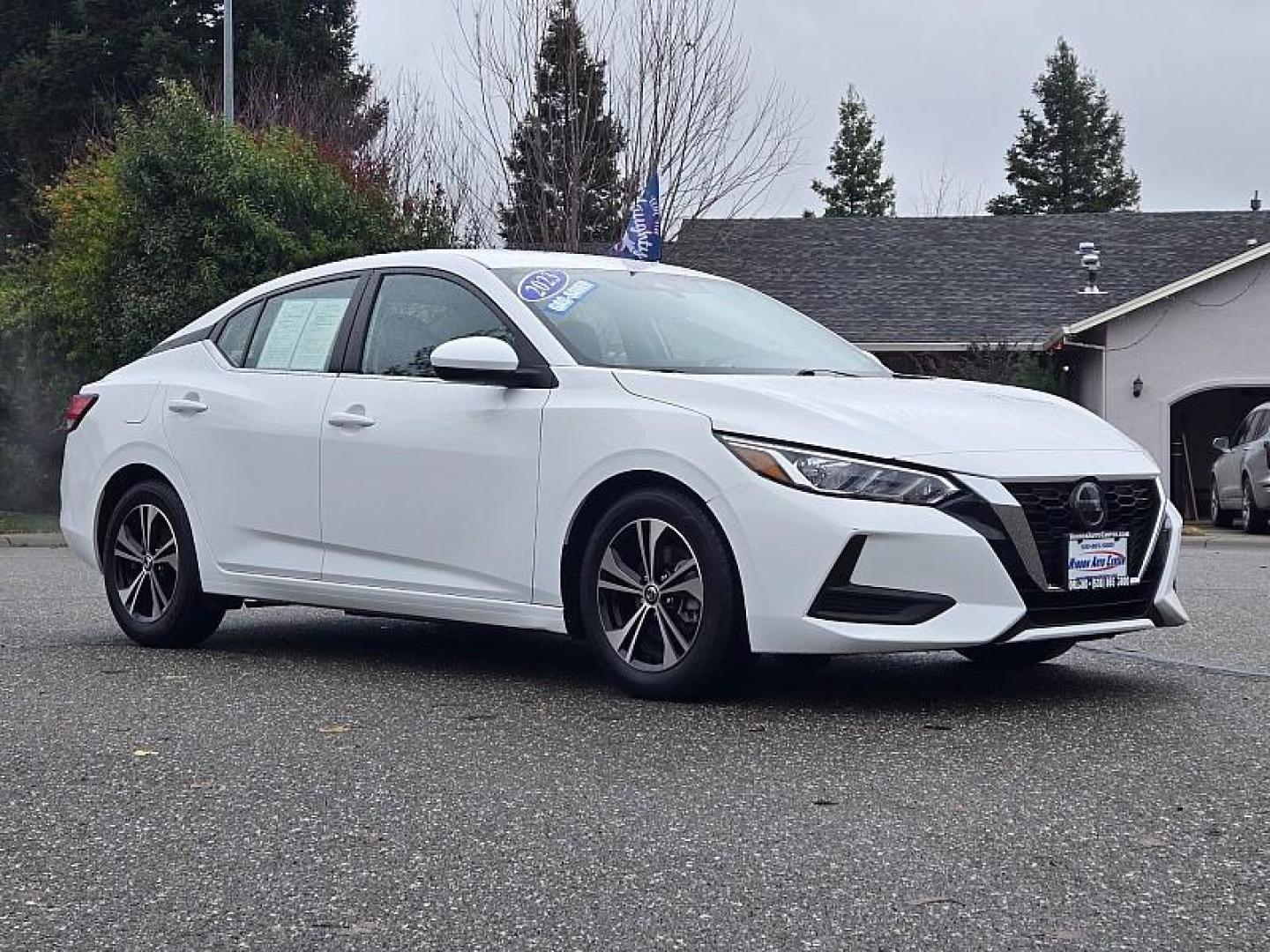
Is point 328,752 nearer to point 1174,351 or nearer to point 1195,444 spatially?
point 1174,351

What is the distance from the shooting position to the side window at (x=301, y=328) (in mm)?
7922

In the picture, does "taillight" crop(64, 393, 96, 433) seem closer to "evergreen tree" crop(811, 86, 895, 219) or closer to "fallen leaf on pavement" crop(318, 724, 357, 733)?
"fallen leaf on pavement" crop(318, 724, 357, 733)

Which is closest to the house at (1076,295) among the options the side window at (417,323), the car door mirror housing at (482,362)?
the side window at (417,323)

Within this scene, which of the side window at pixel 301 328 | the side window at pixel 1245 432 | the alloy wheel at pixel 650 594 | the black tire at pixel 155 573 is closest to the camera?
the alloy wheel at pixel 650 594

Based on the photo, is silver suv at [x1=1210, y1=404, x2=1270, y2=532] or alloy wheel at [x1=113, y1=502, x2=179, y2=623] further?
silver suv at [x1=1210, y1=404, x2=1270, y2=532]

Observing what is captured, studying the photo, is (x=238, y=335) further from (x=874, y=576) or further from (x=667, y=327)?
(x=874, y=576)

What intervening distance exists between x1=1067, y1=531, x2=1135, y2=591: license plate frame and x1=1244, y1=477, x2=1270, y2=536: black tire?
17.8 meters

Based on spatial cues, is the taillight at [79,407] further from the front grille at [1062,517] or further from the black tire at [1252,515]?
the black tire at [1252,515]

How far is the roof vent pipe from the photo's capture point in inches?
1266

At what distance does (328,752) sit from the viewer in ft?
18.8

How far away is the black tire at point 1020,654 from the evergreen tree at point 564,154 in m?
26.4

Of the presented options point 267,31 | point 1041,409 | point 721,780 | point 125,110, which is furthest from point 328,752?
point 267,31

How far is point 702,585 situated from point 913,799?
4.81 feet

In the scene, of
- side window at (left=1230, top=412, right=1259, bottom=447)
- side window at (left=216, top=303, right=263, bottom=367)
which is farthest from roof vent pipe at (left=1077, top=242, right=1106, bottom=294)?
side window at (left=216, top=303, right=263, bottom=367)
